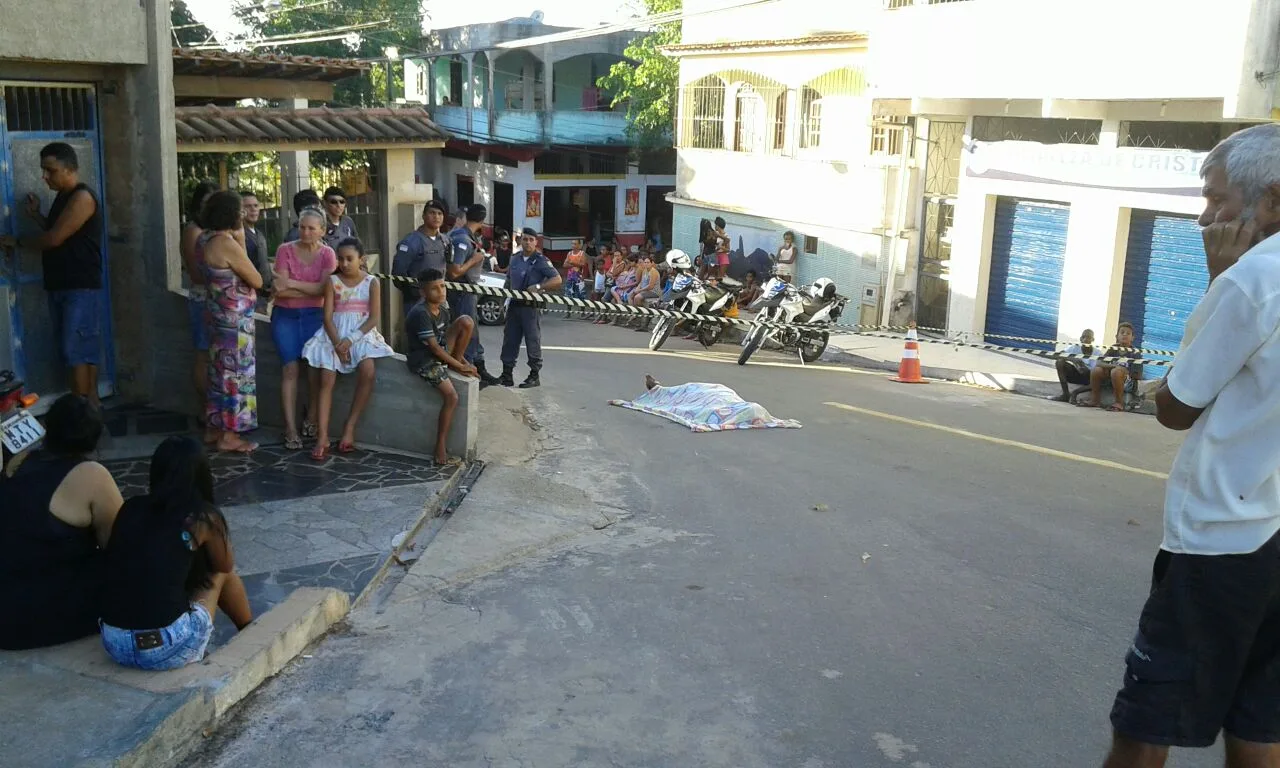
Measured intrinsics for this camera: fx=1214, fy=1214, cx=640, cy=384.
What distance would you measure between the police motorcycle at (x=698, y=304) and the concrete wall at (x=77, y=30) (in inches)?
442

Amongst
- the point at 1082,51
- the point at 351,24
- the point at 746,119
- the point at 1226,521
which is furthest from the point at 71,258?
the point at 351,24

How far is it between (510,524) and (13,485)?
3.34 m

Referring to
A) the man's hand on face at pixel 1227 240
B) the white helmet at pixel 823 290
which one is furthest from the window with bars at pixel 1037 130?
the man's hand on face at pixel 1227 240

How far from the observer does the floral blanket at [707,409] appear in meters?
11.6

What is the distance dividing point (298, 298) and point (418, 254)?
2277mm

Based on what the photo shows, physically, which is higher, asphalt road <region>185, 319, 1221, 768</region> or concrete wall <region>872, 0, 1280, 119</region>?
concrete wall <region>872, 0, 1280, 119</region>

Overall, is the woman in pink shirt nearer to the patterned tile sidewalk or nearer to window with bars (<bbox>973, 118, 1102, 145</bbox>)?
the patterned tile sidewalk

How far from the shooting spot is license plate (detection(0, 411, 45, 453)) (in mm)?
6625

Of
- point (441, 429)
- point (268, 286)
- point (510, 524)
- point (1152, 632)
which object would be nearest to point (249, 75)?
point (268, 286)

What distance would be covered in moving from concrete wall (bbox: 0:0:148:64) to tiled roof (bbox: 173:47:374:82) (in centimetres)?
434

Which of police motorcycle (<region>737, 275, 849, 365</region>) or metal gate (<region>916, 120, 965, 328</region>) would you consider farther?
metal gate (<region>916, 120, 965, 328</region>)

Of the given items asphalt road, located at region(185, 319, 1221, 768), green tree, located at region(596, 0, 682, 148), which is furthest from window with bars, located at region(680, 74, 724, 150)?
asphalt road, located at region(185, 319, 1221, 768)

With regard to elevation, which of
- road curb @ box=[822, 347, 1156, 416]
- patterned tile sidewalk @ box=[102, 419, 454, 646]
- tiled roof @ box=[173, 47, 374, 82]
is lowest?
road curb @ box=[822, 347, 1156, 416]

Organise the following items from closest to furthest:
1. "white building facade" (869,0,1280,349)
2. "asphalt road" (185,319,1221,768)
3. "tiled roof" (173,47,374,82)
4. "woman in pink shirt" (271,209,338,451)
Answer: "asphalt road" (185,319,1221,768) < "woman in pink shirt" (271,209,338,451) < "tiled roof" (173,47,374,82) < "white building facade" (869,0,1280,349)
